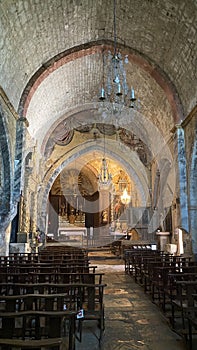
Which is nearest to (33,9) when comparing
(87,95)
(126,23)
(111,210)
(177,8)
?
(126,23)

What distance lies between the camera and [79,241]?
19641 millimetres

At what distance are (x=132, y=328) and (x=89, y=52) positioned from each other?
10.5 meters

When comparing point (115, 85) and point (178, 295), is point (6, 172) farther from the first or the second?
point (178, 295)

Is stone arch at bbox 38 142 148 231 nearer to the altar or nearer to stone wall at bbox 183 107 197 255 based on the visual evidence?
the altar

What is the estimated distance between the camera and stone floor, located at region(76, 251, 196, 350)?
3340 millimetres

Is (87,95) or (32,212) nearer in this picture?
→ (32,212)

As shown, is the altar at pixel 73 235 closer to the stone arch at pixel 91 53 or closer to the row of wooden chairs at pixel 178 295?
the stone arch at pixel 91 53

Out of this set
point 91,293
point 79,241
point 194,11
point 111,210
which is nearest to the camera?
point 91,293

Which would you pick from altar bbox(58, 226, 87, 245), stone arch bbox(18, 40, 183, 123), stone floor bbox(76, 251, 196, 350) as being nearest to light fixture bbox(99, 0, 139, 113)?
stone arch bbox(18, 40, 183, 123)

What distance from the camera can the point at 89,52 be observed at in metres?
11.6

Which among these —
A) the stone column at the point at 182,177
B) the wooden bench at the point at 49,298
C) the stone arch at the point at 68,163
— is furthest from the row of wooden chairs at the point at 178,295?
the stone arch at the point at 68,163

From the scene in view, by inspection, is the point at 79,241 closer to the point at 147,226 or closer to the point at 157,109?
the point at 147,226

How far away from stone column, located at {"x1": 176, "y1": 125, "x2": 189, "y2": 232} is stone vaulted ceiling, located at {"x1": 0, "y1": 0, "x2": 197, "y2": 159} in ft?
2.82

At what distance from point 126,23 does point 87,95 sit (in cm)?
515
